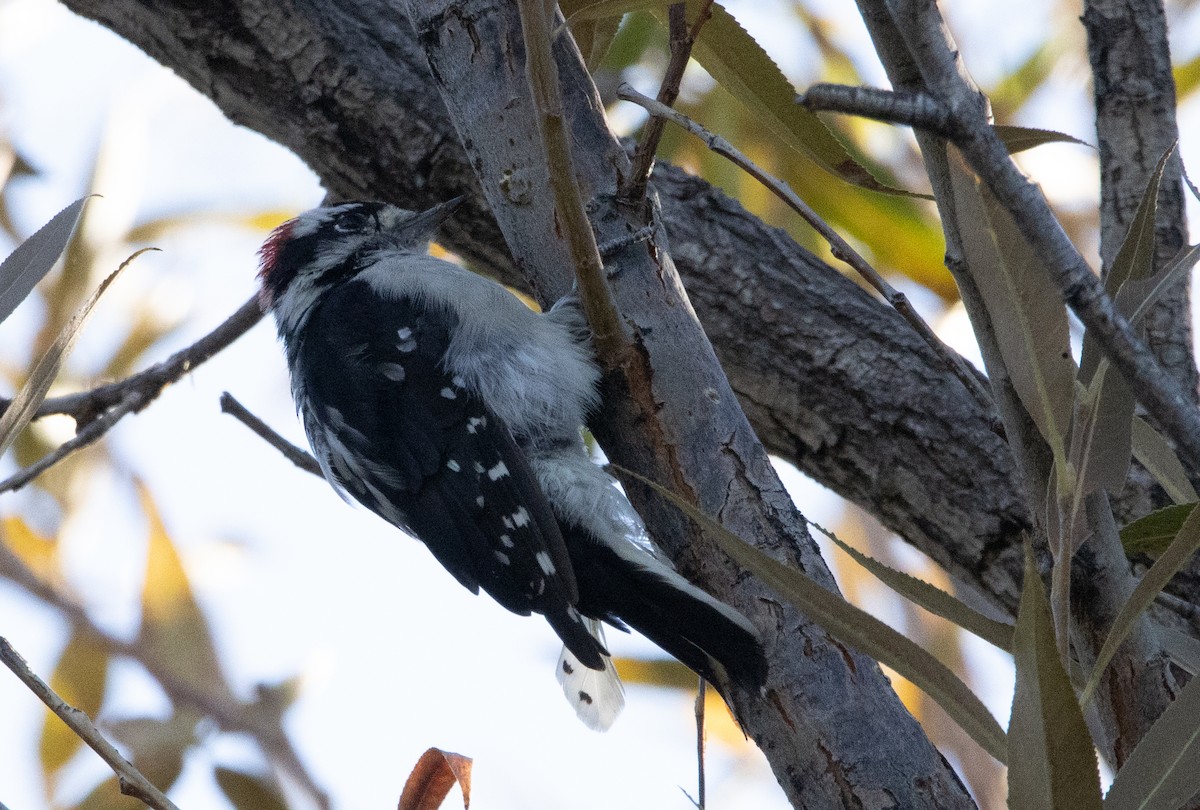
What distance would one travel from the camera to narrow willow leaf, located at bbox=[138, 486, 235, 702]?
2.11m

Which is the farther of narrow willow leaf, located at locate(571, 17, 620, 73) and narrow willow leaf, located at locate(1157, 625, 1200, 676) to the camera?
narrow willow leaf, located at locate(571, 17, 620, 73)

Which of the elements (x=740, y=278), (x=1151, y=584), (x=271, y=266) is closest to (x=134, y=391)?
(x=271, y=266)

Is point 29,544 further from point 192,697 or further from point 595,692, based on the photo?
point 595,692

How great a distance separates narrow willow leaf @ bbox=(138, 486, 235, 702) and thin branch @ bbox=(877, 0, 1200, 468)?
1511 millimetres

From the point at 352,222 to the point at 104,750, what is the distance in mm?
2305

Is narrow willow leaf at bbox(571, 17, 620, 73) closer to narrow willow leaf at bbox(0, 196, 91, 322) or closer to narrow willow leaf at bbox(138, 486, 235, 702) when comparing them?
narrow willow leaf at bbox(0, 196, 91, 322)

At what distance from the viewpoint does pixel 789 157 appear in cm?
305

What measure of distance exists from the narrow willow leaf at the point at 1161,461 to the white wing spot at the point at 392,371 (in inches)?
58.0

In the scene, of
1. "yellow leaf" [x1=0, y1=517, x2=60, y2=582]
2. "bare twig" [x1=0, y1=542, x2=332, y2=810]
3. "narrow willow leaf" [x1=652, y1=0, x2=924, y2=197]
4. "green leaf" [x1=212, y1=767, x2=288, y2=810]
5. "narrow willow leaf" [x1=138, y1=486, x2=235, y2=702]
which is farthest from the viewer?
"yellow leaf" [x1=0, y1=517, x2=60, y2=582]

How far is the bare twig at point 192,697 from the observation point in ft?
5.28

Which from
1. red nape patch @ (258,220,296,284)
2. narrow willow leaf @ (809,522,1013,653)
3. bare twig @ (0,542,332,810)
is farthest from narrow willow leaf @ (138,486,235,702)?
narrow willow leaf @ (809,522,1013,653)

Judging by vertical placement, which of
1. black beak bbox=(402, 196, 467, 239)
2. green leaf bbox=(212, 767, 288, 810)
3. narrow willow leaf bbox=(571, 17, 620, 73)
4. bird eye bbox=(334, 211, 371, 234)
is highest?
bird eye bbox=(334, 211, 371, 234)

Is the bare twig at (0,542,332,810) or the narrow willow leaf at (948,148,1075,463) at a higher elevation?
the narrow willow leaf at (948,148,1075,463)

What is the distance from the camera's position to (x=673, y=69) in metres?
1.43
